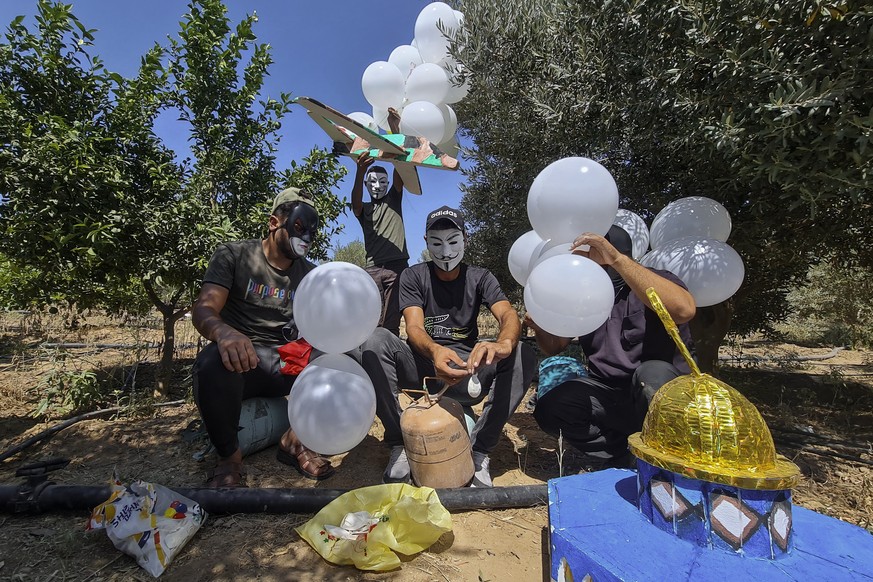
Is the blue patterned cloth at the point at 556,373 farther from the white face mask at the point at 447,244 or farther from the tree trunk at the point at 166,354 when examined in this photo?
the tree trunk at the point at 166,354

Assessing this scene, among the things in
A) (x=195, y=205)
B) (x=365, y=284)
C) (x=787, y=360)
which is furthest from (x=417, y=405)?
(x=787, y=360)

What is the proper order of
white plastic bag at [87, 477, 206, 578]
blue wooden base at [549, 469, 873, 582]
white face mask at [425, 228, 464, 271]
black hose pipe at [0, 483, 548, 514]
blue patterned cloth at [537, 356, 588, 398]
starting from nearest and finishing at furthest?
1. blue wooden base at [549, 469, 873, 582]
2. white plastic bag at [87, 477, 206, 578]
3. black hose pipe at [0, 483, 548, 514]
4. blue patterned cloth at [537, 356, 588, 398]
5. white face mask at [425, 228, 464, 271]

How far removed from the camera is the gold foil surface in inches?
47.4

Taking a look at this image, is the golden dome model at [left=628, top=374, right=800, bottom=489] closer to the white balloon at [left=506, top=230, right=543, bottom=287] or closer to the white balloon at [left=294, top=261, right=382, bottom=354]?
the white balloon at [left=294, top=261, right=382, bottom=354]

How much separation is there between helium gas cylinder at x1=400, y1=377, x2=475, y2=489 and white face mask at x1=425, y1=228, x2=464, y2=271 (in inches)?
37.5

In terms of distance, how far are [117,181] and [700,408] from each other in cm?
402

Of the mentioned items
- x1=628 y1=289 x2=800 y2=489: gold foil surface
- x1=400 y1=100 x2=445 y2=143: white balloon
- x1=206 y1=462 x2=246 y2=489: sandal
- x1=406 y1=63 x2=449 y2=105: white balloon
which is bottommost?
x1=206 y1=462 x2=246 y2=489: sandal

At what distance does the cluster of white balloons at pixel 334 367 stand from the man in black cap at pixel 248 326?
1.23ft

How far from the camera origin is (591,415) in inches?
97.7

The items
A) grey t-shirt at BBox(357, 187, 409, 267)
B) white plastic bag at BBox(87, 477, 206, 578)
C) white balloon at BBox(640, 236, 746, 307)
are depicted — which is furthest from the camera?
grey t-shirt at BBox(357, 187, 409, 267)

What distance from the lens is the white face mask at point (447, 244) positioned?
108 inches

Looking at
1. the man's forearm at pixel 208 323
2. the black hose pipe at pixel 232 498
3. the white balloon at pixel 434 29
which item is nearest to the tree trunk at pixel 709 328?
the black hose pipe at pixel 232 498

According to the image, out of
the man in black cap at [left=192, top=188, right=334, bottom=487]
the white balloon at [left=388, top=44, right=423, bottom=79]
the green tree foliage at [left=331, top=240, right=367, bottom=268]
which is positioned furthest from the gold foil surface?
the green tree foliage at [left=331, top=240, right=367, bottom=268]

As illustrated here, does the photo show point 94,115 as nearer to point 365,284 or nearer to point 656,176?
point 365,284
